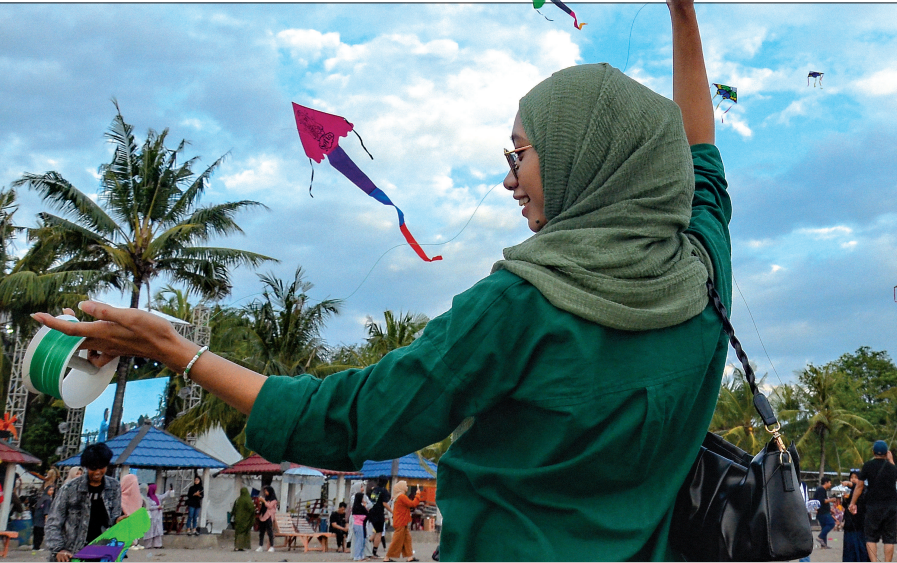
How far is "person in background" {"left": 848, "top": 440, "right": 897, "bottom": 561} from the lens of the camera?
10.0m

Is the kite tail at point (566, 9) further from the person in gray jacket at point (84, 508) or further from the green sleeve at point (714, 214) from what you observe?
the person in gray jacket at point (84, 508)

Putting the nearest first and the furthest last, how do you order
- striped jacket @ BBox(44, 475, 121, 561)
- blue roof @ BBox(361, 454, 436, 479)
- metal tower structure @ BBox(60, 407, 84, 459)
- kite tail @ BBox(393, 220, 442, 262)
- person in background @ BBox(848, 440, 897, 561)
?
kite tail @ BBox(393, 220, 442, 262), striped jacket @ BBox(44, 475, 121, 561), person in background @ BBox(848, 440, 897, 561), blue roof @ BBox(361, 454, 436, 479), metal tower structure @ BBox(60, 407, 84, 459)

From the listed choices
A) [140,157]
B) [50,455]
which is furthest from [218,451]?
[140,157]

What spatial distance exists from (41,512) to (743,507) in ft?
62.8

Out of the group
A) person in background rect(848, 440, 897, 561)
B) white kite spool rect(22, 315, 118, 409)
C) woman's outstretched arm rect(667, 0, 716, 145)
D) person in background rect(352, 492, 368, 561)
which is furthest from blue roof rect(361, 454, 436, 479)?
white kite spool rect(22, 315, 118, 409)

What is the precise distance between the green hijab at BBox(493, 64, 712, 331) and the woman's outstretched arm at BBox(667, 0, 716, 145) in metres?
0.48

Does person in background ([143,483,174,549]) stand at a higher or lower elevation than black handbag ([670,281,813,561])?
lower

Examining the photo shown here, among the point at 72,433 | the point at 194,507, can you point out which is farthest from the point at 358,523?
the point at 72,433

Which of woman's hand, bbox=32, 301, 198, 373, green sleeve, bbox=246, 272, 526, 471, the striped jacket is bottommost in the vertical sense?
the striped jacket

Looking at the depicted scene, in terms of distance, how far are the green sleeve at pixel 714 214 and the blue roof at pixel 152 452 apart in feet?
66.4

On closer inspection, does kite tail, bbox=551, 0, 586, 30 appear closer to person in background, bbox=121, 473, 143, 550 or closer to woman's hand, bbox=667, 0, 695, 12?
woman's hand, bbox=667, 0, 695, 12

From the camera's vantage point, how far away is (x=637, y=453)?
137cm

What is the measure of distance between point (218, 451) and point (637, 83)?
104 feet

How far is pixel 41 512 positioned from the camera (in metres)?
17.2
